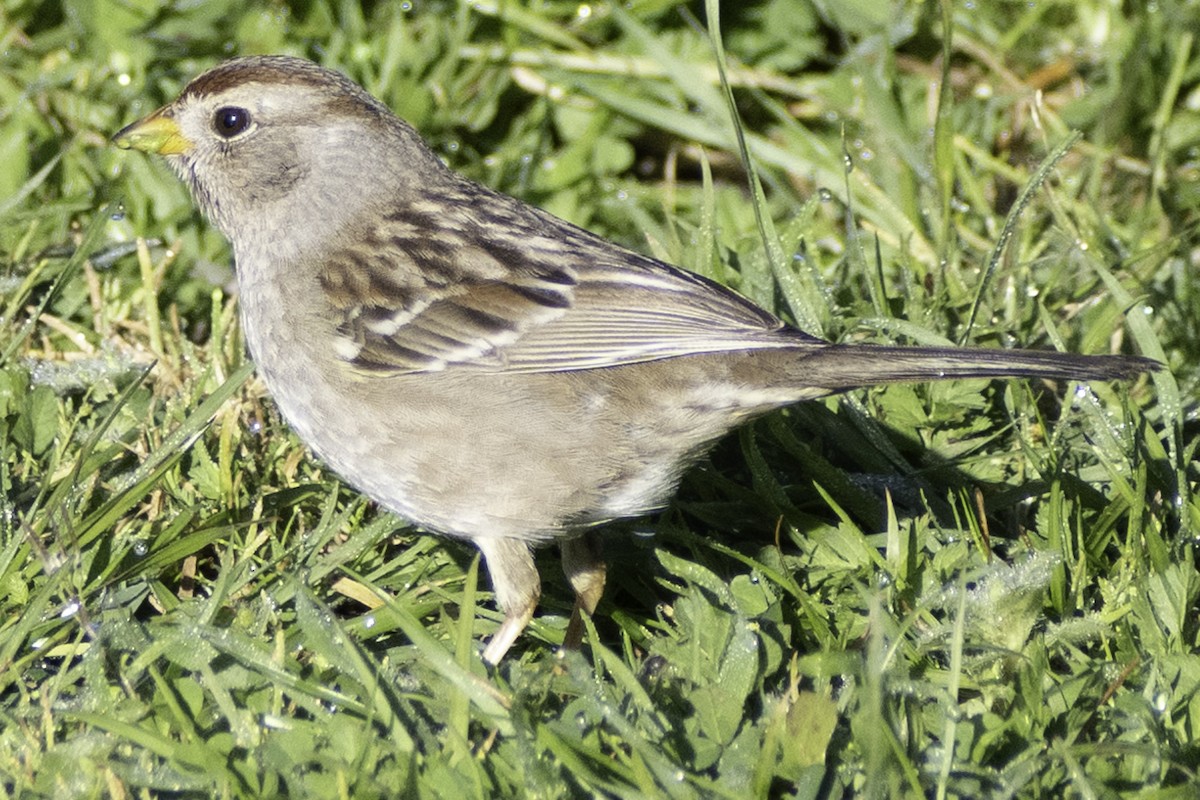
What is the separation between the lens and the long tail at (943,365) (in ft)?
9.73

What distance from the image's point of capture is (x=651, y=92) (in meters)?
5.71

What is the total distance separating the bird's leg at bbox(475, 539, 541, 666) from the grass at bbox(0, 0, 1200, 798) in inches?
4.8

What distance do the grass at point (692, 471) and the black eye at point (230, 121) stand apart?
43cm

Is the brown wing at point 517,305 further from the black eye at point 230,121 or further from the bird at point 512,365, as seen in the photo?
the black eye at point 230,121

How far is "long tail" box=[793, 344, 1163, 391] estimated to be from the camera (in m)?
2.97

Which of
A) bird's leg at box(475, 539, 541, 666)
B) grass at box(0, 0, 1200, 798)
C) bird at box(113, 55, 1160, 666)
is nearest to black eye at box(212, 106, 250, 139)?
bird at box(113, 55, 1160, 666)

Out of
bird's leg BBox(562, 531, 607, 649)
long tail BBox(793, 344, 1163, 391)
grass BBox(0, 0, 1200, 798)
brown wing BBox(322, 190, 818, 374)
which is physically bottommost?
bird's leg BBox(562, 531, 607, 649)

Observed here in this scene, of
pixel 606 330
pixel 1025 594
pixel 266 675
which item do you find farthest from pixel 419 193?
pixel 1025 594

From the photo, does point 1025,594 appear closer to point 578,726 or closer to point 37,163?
point 578,726

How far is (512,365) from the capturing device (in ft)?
11.1

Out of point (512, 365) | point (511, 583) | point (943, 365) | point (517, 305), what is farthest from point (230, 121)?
point (943, 365)

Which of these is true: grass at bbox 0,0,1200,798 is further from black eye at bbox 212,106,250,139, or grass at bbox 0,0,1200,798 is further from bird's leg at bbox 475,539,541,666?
black eye at bbox 212,106,250,139

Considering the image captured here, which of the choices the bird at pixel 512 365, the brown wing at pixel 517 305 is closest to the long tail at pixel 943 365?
the bird at pixel 512 365

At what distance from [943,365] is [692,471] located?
1.12 meters
